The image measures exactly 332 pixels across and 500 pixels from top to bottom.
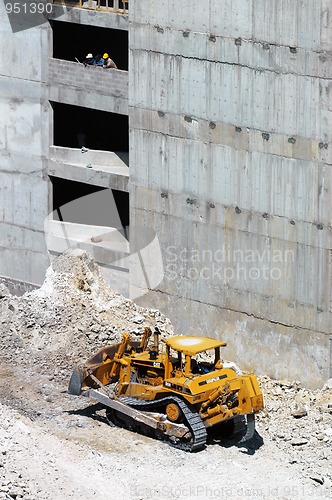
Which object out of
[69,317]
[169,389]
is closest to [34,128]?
[69,317]

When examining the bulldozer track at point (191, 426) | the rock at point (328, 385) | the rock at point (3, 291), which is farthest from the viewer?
the rock at point (3, 291)

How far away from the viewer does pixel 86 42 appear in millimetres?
34594

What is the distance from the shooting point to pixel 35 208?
111 feet

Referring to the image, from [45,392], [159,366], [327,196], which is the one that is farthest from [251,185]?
[45,392]

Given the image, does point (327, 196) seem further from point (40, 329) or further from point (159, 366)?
point (40, 329)

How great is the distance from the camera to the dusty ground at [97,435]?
81.6 feet

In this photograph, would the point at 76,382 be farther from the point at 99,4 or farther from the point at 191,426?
the point at 99,4

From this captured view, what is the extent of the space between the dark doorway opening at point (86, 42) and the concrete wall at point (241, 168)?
12.1ft

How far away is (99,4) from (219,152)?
17.8 feet

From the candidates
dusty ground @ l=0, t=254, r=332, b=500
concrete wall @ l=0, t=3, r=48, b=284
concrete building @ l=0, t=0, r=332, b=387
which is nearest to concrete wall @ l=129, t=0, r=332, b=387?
concrete building @ l=0, t=0, r=332, b=387

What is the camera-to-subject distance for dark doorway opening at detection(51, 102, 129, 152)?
3397 cm

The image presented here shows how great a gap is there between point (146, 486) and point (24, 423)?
3.38 m

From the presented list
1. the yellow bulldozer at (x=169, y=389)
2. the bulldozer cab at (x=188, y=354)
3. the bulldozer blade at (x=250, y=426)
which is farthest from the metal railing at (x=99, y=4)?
the bulldozer blade at (x=250, y=426)

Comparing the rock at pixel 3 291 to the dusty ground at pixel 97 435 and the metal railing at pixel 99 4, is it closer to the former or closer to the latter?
the dusty ground at pixel 97 435
